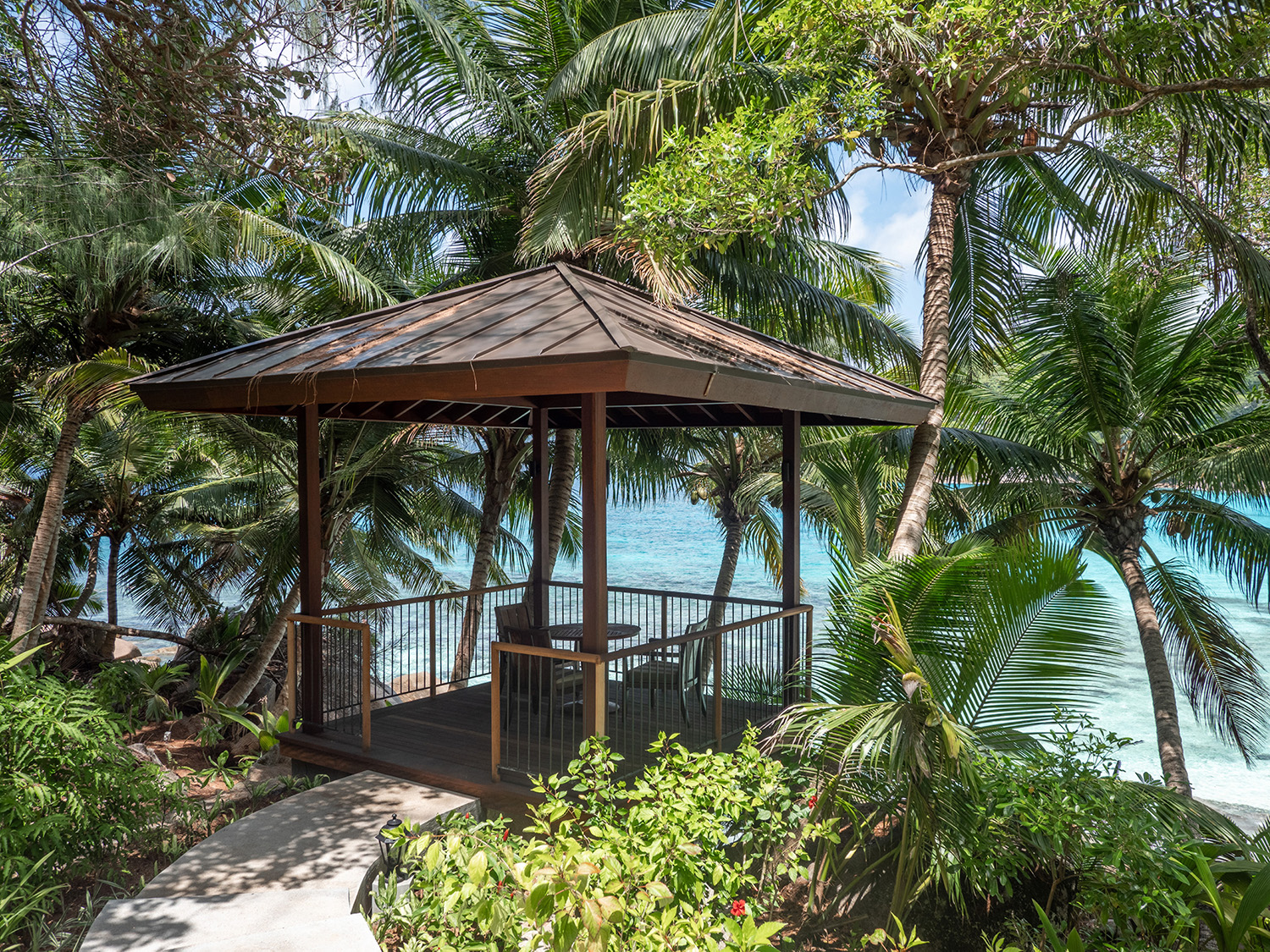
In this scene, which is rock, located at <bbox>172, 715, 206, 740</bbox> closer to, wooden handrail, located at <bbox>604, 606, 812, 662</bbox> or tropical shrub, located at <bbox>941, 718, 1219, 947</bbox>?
wooden handrail, located at <bbox>604, 606, 812, 662</bbox>

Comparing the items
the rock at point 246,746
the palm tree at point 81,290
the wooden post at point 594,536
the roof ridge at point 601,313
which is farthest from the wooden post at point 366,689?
the rock at point 246,746

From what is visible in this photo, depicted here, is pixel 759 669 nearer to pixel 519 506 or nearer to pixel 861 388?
pixel 861 388

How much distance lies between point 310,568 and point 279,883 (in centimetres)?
293

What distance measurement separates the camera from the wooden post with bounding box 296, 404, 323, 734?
6848 millimetres

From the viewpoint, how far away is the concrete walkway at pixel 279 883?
13.0ft

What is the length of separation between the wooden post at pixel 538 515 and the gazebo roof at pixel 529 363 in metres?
0.45

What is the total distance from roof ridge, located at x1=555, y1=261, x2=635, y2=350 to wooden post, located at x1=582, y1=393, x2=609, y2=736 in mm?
512

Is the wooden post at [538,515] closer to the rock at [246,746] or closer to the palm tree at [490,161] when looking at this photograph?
the palm tree at [490,161]

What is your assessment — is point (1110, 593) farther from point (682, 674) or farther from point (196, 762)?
point (196, 762)

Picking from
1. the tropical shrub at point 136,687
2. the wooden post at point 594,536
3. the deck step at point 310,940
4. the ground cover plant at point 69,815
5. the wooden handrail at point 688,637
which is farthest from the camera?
the tropical shrub at point 136,687

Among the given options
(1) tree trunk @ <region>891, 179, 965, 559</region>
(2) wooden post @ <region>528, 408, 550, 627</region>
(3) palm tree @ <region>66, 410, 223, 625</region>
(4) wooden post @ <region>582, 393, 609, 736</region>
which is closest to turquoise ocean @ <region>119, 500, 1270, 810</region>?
(1) tree trunk @ <region>891, 179, 965, 559</region>

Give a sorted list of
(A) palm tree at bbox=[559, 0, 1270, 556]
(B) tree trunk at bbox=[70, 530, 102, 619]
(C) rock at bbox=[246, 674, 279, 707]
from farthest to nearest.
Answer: (B) tree trunk at bbox=[70, 530, 102, 619] → (C) rock at bbox=[246, 674, 279, 707] → (A) palm tree at bbox=[559, 0, 1270, 556]

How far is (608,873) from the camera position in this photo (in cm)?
303

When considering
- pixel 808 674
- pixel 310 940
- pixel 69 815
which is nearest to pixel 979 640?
pixel 808 674
